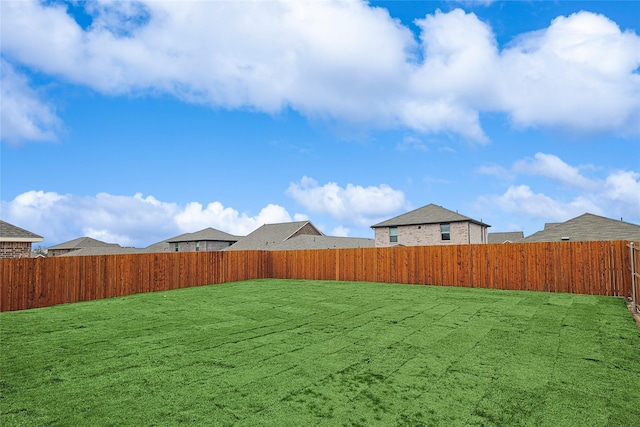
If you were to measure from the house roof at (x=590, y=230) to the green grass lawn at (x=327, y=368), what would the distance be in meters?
13.7

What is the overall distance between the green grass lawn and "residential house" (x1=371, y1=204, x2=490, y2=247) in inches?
662

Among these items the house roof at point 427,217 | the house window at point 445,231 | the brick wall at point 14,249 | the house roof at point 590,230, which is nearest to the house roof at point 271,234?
the house roof at point 427,217

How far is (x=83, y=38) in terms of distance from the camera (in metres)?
10.8

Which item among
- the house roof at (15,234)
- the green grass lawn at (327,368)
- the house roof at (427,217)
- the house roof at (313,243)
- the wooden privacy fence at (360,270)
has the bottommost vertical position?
the green grass lawn at (327,368)

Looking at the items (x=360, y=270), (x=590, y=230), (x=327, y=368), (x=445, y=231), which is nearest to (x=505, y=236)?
(x=445, y=231)

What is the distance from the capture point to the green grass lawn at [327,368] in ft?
11.1

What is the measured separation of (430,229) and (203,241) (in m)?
26.5

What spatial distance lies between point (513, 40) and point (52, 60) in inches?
566

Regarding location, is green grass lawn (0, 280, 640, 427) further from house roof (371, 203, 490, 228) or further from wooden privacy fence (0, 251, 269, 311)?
house roof (371, 203, 490, 228)

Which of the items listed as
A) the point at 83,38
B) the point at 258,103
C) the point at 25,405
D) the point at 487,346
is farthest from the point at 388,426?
the point at 258,103

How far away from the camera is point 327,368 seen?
14.9 feet

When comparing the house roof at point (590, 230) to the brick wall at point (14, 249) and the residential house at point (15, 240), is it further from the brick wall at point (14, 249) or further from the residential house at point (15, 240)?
the brick wall at point (14, 249)

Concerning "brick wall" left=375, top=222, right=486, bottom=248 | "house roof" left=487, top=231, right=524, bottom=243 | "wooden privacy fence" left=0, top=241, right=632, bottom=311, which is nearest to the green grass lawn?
"wooden privacy fence" left=0, top=241, right=632, bottom=311

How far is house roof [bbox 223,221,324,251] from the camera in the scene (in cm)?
3494
